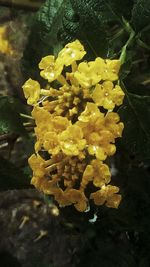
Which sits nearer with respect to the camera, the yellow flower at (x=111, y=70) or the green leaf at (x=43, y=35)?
the yellow flower at (x=111, y=70)

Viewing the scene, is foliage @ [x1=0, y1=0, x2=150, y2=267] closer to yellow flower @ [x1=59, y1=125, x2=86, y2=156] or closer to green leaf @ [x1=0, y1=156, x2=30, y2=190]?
green leaf @ [x1=0, y1=156, x2=30, y2=190]

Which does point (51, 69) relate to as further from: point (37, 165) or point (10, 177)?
point (10, 177)

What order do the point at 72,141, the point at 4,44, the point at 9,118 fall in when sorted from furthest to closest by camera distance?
the point at 4,44
the point at 9,118
the point at 72,141

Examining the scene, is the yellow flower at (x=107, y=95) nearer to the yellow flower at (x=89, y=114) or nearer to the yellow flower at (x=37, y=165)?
the yellow flower at (x=89, y=114)

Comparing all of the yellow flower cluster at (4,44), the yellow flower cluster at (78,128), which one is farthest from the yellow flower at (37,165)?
the yellow flower cluster at (4,44)

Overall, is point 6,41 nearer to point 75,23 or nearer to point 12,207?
point 12,207

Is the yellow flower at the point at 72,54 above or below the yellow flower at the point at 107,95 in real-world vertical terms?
above

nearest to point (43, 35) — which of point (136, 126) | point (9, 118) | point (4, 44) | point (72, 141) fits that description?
point (9, 118)
